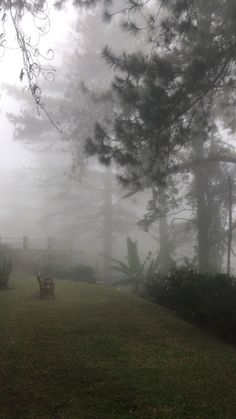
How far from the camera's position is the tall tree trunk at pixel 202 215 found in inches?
688

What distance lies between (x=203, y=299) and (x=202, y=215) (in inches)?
345

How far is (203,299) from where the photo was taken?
31.4ft

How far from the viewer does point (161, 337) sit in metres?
7.90

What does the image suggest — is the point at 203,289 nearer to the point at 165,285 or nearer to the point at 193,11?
the point at 165,285

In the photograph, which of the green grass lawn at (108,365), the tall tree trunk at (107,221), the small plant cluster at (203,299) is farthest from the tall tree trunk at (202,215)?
the tall tree trunk at (107,221)

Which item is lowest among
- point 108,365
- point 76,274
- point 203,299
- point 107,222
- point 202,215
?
point 108,365

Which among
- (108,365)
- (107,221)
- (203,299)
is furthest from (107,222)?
(108,365)

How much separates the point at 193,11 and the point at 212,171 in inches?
417

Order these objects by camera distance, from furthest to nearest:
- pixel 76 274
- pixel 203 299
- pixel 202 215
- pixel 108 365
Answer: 1. pixel 76 274
2. pixel 202 215
3. pixel 203 299
4. pixel 108 365

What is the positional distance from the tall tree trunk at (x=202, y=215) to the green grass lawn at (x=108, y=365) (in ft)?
26.4

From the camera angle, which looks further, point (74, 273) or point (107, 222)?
point (107, 222)

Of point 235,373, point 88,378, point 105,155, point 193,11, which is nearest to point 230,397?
point 235,373

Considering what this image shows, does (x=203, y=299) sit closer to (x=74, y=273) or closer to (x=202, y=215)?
(x=202, y=215)

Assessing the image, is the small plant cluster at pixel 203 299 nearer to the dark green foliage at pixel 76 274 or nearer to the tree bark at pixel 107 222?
the dark green foliage at pixel 76 274
